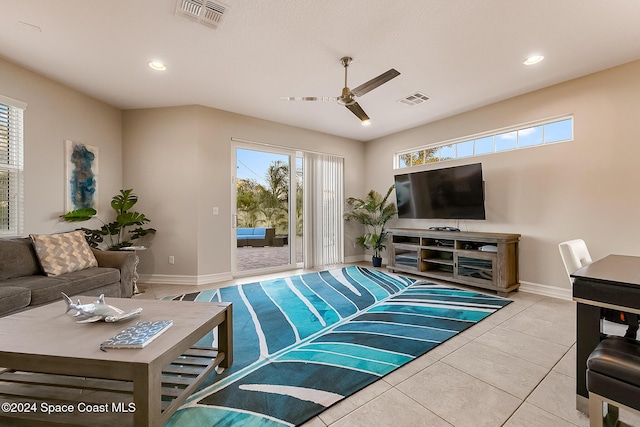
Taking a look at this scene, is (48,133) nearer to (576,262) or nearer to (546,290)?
(576,262)

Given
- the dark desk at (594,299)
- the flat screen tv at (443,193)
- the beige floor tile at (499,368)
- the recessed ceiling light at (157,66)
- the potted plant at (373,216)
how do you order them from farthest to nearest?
the potted plant at (373,216)
the flat screen tv at (443,193)
the recessed ceiling light at (157,66)
the beige floor tile at (499,368)
the dark desk at (594,299)

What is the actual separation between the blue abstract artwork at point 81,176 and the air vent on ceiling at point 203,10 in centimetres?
273

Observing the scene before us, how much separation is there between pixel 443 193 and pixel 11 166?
18.7 ft

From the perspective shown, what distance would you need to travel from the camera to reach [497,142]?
4.11 metres

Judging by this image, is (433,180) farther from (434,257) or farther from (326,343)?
(326,343)

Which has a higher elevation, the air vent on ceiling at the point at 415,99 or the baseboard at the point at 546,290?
the air vent on ceiling at the point at 415,99

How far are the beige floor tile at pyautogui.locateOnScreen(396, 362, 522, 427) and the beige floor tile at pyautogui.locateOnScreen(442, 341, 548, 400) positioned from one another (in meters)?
0.08

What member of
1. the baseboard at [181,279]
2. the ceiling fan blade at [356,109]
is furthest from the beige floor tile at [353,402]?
the baseboard at [181,279]

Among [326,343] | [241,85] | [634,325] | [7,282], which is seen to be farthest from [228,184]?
[634,325]

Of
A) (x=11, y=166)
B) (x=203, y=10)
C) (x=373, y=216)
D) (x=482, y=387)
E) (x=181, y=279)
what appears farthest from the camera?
(x=373, y=216)

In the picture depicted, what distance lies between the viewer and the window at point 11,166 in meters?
2.91

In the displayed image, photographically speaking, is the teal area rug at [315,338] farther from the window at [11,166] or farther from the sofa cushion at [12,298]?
the window at [11,166]

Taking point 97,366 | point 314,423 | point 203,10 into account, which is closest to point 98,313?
point 97,366

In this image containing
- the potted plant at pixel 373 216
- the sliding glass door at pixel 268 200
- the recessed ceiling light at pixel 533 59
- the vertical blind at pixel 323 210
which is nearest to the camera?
the recessed ceiling light at pixel 533 59
